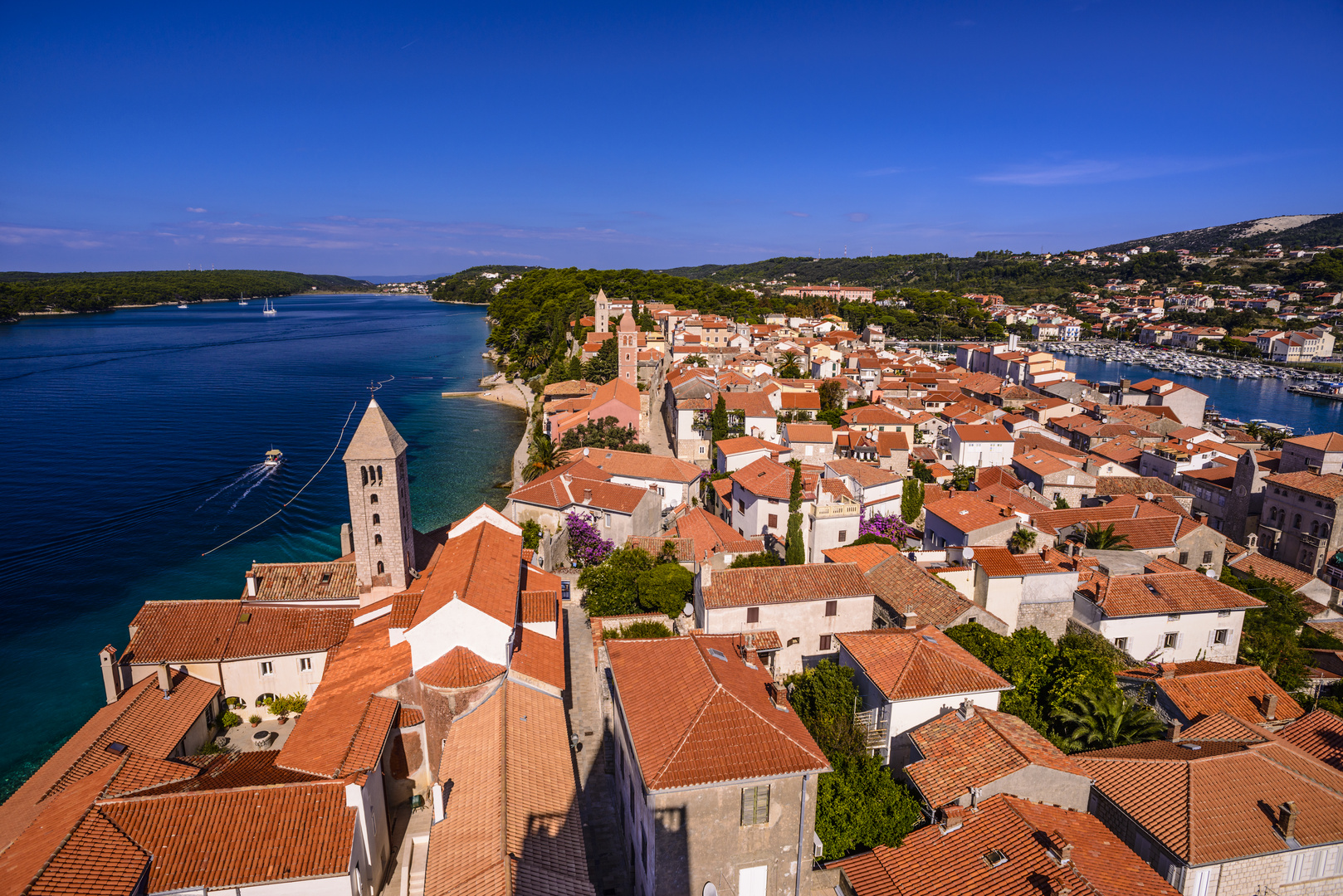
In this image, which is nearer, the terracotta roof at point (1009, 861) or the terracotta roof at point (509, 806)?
the terracotta roof at point (1009, 861)

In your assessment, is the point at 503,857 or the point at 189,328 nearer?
the point at 503,857

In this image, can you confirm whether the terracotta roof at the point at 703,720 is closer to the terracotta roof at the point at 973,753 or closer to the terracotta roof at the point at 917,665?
the terracotta roof at the point at 917,665

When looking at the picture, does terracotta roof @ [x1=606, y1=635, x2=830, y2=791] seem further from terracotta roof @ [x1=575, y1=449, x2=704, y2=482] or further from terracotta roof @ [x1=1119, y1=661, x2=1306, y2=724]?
terracotta roof @ [x1=575, y1=449, x2=704, y2=482]

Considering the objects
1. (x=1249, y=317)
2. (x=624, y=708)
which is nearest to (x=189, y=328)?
(x=624, y=708)

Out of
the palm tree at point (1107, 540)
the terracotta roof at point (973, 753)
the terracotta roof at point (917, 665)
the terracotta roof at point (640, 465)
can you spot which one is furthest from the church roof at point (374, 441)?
the palm tree at point (1107, 540)

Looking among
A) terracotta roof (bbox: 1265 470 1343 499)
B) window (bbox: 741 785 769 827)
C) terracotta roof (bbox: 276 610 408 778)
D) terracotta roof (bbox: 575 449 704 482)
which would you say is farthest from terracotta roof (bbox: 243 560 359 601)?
terracotta roof (bbox: 1265 470 1343 499)

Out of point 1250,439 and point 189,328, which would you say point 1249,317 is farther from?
point 189,328

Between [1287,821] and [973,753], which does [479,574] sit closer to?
[973,753]
